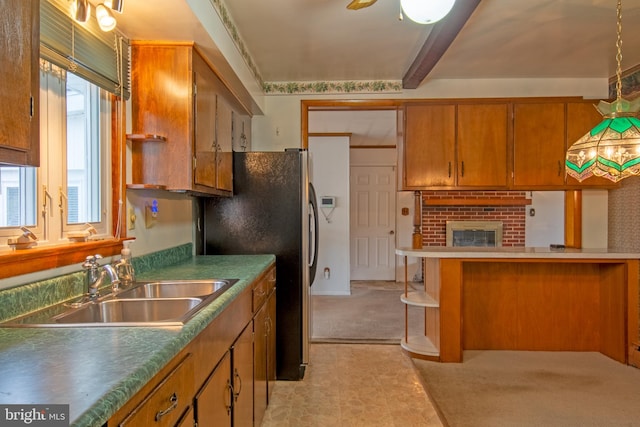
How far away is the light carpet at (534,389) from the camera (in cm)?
231

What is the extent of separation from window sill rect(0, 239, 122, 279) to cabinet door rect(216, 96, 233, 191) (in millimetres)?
897

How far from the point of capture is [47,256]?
4.62 feet

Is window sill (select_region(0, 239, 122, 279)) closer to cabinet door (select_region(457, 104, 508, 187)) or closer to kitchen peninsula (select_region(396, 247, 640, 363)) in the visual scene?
kitchen peninsula (select_region(396, 247, 640, 363))

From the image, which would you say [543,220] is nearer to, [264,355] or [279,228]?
[279,228]

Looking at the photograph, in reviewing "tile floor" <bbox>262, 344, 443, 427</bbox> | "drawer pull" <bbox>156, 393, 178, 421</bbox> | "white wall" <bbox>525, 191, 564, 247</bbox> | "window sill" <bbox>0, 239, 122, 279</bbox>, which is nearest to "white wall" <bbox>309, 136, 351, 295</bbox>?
"tile floor" <bbox>262, 344, 443, 427</bbox>

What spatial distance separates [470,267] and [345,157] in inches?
117

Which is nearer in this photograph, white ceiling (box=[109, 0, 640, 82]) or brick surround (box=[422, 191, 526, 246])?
white ceiling (box=[109, 0, 640, 82])

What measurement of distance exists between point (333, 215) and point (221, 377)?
453cm

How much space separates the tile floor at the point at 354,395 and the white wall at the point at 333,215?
8.17 feet

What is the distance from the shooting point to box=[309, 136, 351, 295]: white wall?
5863mm

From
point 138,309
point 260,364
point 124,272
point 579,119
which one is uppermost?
point 579,119

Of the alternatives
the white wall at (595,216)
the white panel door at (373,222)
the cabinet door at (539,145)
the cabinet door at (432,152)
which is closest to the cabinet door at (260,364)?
the cabinet door at (432,152)

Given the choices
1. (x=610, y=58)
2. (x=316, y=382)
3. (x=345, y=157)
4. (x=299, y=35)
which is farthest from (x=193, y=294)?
(x=345, y=157)

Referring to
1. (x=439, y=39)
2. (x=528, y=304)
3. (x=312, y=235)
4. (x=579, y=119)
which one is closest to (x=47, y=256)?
(x=312, y=235)
